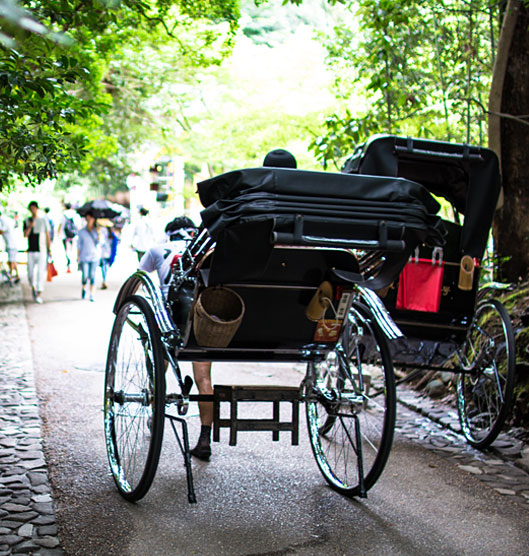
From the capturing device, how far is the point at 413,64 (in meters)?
13.1

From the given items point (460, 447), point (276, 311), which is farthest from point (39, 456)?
point (460, 447)

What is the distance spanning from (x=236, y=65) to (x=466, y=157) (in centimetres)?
2262

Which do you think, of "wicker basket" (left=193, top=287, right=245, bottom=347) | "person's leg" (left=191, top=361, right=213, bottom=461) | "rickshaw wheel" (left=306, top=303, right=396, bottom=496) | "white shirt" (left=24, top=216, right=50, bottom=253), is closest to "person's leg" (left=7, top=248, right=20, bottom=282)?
"white shirt" (left=24, top=216, right=50, bottom=253)

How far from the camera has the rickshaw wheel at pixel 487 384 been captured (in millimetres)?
5566

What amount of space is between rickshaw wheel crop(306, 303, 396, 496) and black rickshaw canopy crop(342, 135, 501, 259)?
4.29 feet

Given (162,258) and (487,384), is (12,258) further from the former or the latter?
(487,384)

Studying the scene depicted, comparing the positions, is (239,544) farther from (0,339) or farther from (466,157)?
(0,339)

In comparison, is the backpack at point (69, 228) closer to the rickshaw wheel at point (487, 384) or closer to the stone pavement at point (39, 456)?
the stone pavement at point (39, 456)

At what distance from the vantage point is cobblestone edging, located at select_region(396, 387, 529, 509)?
5.09m

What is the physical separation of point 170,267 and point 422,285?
2.01 m

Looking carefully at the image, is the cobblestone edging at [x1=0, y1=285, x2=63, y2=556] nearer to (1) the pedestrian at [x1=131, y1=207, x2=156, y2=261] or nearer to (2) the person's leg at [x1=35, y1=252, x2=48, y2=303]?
(2) the person's leg at [x1=35, y1=252, x2=48, y2=303]

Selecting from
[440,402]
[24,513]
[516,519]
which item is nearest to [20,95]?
[24,513]

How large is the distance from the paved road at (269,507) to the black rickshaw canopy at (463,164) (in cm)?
180

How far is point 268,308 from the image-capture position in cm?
424
